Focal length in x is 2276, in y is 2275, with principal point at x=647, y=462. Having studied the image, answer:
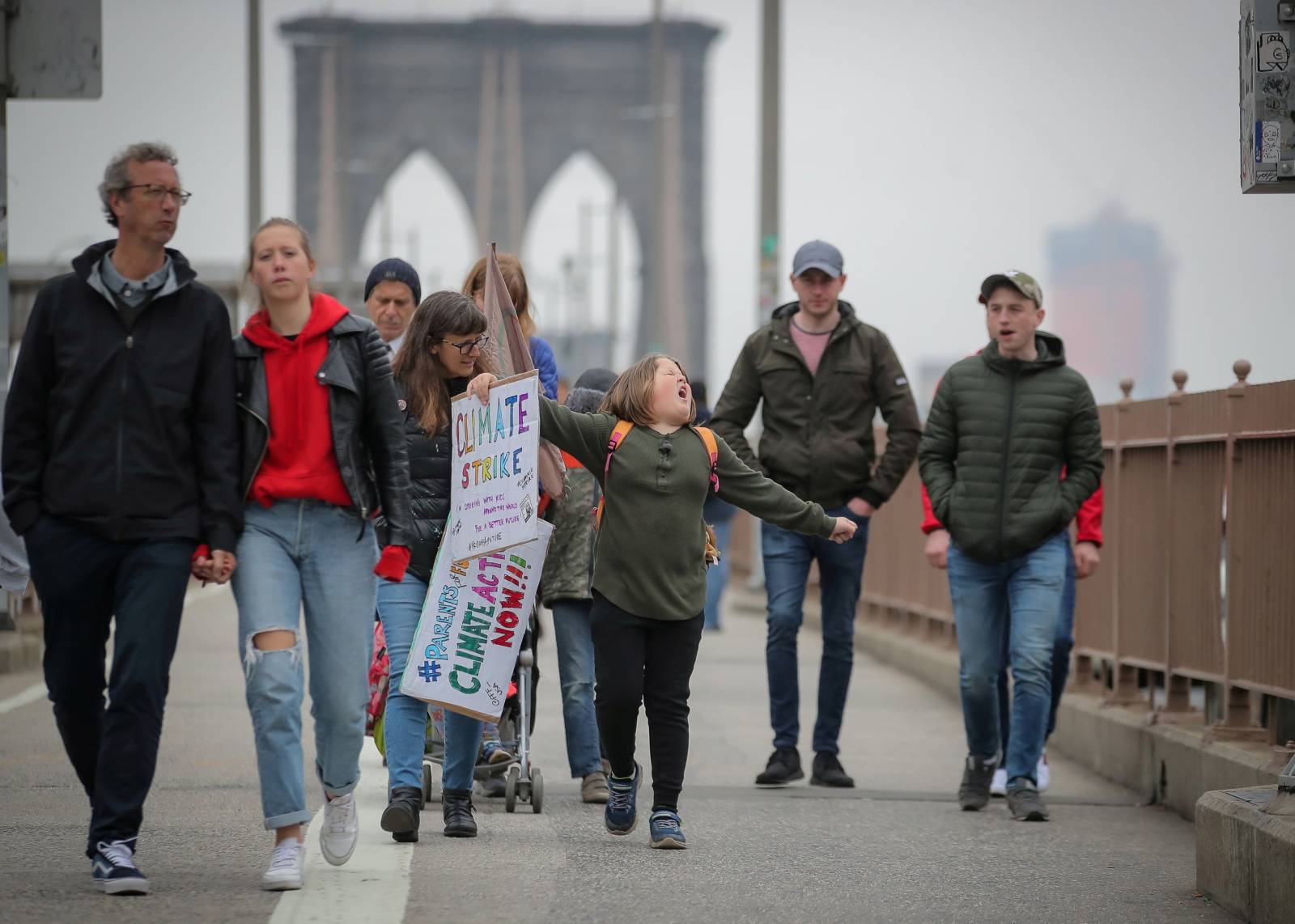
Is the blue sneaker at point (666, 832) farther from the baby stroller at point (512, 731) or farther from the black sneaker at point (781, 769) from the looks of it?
the black sneaker at point (781, 769)

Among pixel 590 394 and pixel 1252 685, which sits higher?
pixel 590 394

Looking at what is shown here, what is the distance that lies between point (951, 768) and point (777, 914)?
3.87m

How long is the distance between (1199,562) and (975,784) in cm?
126

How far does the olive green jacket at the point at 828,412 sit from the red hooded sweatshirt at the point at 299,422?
9.95ft

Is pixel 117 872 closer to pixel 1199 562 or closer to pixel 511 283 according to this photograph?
pixel 511 283

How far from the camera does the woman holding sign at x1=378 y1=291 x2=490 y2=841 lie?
22.2ft

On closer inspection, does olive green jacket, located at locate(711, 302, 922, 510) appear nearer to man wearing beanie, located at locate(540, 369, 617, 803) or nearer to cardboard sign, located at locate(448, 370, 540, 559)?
man wearing beanie, located at locate(540, 369, 617, 803)

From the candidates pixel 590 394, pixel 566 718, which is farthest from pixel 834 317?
pixel 566 718

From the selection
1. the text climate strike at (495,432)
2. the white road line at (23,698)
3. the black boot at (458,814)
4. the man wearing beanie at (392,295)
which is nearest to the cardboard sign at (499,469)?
the text climate strike at (495,432)

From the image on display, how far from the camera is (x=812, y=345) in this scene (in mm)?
8781

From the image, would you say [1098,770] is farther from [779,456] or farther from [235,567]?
[235,567]

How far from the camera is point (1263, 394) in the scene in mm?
7762

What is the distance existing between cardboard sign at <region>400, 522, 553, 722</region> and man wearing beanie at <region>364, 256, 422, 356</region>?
1.63 metres

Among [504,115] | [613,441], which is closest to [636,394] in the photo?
[613,441]
